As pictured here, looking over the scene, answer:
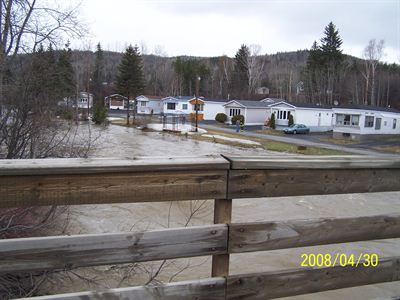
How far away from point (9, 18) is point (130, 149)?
12.7 metres

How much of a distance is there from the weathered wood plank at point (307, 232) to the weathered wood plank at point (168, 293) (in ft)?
0.71

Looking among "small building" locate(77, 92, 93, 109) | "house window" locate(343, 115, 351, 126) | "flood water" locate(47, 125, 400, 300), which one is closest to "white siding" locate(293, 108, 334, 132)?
"house window" locate(343, 115, 351, 126)

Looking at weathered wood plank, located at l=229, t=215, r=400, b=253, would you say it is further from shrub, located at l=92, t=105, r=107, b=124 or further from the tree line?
the tree line

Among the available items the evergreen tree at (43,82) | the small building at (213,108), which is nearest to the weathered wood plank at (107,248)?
the evergreen tree at (43,82)

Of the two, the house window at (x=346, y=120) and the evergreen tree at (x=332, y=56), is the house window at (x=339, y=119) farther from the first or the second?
the evergreen tree at (x=332, y=56)

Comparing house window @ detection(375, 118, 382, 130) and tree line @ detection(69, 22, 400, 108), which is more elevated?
tree line @ detection(69, 22, 400, 108)

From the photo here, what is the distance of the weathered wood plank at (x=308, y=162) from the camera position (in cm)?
221

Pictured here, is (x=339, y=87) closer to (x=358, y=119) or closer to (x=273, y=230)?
(x=358, y=119)

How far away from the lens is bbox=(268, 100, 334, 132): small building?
48.7m

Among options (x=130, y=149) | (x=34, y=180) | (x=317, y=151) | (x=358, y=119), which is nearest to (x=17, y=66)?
(x=34, y=180)

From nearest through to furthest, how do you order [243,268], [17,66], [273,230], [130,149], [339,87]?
1. [273,230]
2. [243,268]
3. [17,66]
4. [130,149]
5. [339,87]

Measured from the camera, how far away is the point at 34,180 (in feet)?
6.05

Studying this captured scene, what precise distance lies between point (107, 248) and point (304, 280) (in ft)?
3.93

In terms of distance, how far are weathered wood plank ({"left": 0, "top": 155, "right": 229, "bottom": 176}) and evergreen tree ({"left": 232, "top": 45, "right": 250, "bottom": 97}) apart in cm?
8461
